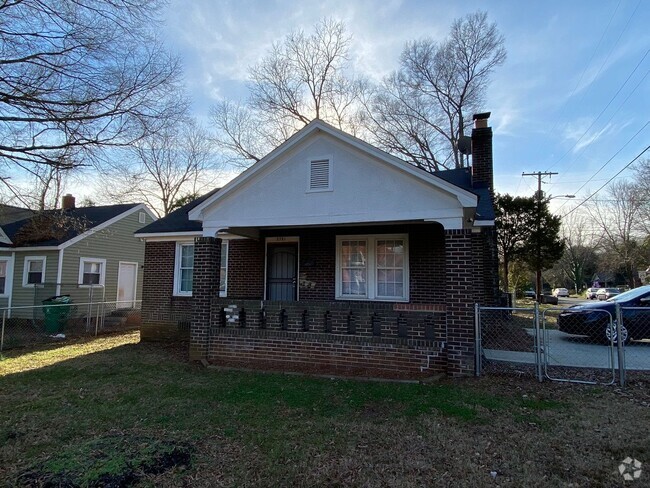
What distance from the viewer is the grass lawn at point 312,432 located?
144 inches

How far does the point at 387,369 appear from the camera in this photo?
23.5 feet

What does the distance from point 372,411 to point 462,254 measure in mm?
3144

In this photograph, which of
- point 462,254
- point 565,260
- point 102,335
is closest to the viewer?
point 462,254

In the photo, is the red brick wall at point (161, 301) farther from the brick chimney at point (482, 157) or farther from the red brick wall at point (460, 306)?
the brick chimney at point (482, 157)

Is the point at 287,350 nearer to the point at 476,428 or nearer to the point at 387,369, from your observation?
the point at 387,369

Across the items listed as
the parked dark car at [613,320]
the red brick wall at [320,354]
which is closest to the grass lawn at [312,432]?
the red brick wall at [320,354]

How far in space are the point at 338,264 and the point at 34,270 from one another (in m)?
13.3

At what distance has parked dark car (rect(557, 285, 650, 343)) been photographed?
897cm

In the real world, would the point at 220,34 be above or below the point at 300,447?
above

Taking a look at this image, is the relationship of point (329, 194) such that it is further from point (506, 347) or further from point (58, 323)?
point (58, 323)

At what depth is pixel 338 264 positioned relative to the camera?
395 inches

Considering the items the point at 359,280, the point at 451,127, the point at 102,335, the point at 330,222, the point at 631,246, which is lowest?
the point at 102,335

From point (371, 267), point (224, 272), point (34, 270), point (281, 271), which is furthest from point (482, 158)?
point (34, 270)

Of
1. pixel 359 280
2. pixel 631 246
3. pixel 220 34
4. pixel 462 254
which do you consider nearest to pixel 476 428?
pixel 462 254
